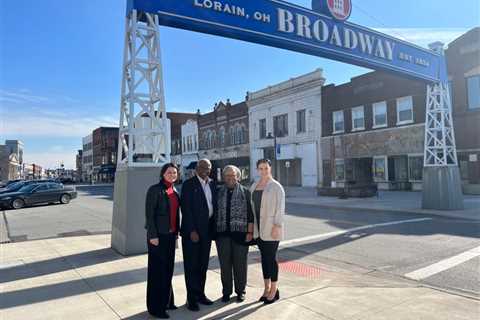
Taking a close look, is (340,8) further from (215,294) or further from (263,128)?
(263,128)

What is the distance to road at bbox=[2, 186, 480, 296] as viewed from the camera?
6.35 metres

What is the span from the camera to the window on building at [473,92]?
22517mm

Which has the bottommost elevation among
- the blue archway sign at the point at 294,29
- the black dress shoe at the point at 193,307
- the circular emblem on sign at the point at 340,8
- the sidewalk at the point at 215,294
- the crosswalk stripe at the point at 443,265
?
the crosswalk stripe at the point at 443,265

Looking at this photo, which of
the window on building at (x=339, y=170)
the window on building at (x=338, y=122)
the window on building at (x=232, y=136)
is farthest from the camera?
the window on building at (x=232, y=136)

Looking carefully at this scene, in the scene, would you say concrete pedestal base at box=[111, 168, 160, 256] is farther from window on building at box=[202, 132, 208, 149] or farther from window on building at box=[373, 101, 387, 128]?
window on building at box=[202, 132, 208, 149]

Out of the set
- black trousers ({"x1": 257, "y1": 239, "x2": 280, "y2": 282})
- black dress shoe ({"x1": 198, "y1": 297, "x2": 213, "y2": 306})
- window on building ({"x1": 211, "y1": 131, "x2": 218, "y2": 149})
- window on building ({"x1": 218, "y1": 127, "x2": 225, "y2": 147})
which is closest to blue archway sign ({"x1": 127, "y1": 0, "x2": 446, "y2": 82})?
black trousers ({"x1": 257, "y1": 239, "x2": 280, "y2": 282})

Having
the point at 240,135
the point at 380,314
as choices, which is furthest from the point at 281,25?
the point at 240,135

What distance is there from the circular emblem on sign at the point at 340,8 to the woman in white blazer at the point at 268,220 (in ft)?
25.8

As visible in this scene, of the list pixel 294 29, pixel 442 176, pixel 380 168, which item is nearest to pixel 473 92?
pixel 380 168

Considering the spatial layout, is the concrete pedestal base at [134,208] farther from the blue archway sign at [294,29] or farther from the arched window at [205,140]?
the arched window at [205,140]

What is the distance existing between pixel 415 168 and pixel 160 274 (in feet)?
79.4

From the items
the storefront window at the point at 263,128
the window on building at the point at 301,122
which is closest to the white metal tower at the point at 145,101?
the window on building at the point at 301,122

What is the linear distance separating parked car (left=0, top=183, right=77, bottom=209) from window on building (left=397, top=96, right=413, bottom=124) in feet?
73.9

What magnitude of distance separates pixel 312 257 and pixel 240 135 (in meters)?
35.1
